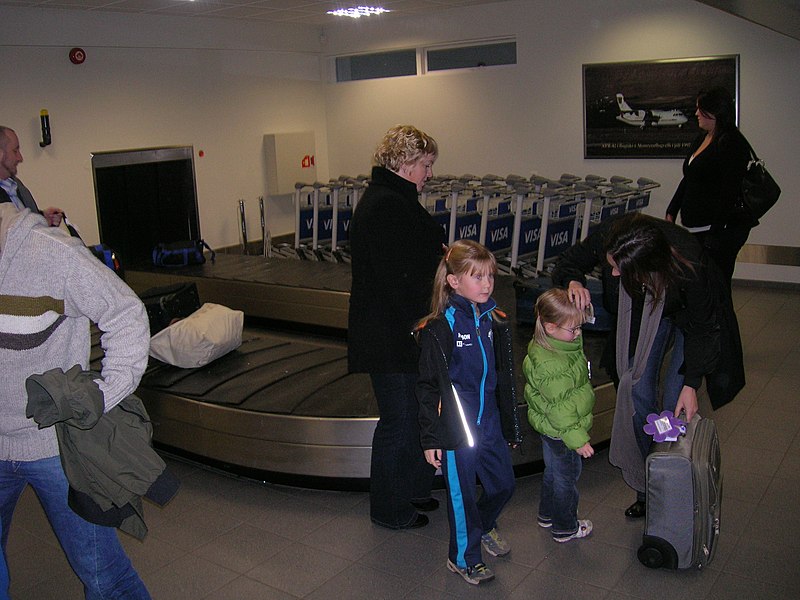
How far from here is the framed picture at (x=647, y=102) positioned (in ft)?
28.3

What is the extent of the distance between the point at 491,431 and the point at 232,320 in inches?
93.1

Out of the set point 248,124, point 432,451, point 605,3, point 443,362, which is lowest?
point 432,451

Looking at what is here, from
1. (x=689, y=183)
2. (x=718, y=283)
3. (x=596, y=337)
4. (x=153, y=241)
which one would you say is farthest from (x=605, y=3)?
(x=718, y=283)

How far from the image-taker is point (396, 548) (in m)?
3.44

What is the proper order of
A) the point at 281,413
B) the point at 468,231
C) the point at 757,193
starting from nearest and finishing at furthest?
the point at 281,413 → the point at 757,193 → the point at 468,231

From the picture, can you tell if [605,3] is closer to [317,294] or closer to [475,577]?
[317,294]

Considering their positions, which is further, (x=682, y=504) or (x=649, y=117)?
(x=649, y=117)

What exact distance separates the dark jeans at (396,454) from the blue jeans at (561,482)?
22.0 inches

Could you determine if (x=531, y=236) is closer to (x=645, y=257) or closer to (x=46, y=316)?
(x=645, y=257)

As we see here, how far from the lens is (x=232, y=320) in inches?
195

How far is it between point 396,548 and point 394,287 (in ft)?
3.71

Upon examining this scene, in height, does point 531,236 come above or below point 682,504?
above

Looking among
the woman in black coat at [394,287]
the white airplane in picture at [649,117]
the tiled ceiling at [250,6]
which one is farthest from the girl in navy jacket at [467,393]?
the tiled ceiling at [250,6]

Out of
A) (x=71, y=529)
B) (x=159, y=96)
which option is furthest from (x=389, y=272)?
(x=159, y=96)
